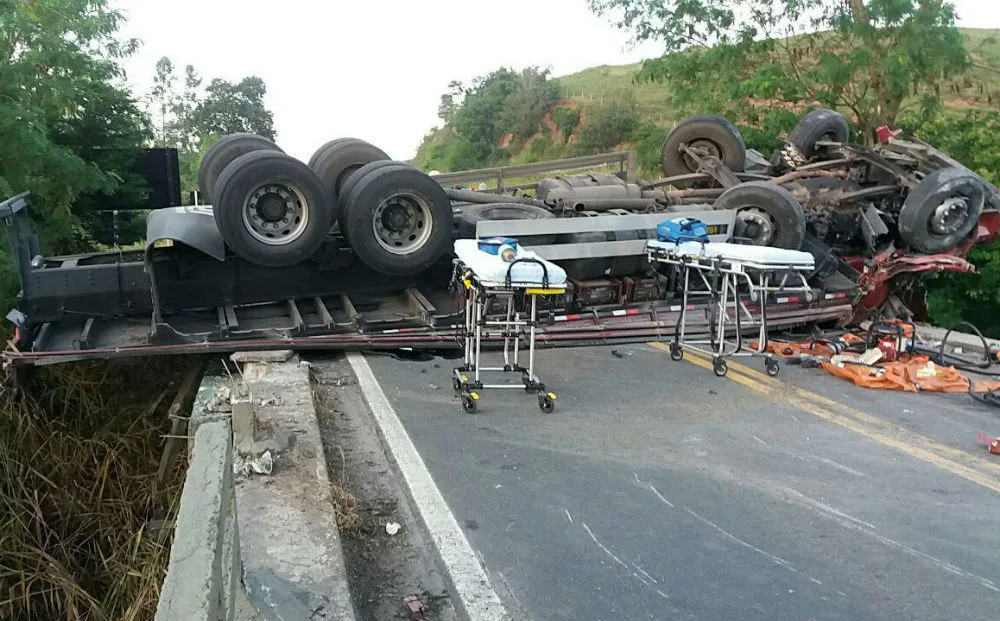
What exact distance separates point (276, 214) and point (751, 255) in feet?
14.3

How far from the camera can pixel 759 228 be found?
9.04m

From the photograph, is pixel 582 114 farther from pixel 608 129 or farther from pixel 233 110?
pixel 233 110

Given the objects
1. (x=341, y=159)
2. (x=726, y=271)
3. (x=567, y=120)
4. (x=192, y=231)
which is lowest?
(x=726, y=271)

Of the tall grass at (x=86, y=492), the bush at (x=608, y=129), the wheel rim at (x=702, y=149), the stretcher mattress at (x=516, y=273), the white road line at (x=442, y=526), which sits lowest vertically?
the tall grass at (x=86, y=492)

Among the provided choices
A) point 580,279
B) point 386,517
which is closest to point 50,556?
point 386,517

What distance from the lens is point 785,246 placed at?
9031mm

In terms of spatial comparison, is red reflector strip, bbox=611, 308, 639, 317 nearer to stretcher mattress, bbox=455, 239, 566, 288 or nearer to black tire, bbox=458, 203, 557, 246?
black tire, bbox=458, 203, 557, 246

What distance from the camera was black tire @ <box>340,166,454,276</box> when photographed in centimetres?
738

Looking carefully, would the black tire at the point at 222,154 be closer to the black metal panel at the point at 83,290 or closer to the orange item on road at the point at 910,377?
the black metal panel at the point at 83,290

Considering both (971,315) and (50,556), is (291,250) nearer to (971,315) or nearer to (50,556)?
(50,556)

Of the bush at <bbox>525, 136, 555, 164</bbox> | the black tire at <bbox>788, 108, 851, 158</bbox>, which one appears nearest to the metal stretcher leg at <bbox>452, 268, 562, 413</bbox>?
the black tire at <bbox>788, 108, 851, 158</bbox>

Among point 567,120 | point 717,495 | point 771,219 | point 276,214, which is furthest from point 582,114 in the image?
point 717,495

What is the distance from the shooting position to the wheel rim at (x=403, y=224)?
25.0 ft

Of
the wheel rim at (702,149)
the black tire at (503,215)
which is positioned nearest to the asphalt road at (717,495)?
the black tire at (503,215)
